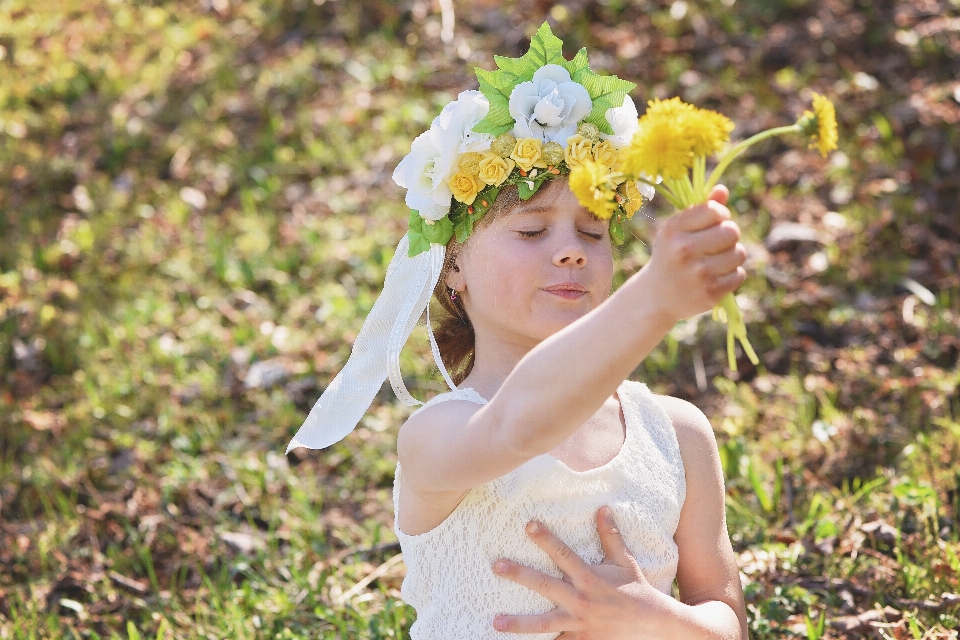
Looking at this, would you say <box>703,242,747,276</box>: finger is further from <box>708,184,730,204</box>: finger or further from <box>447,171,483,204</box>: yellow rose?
<box>447,171,483,204</box>: yellow rose

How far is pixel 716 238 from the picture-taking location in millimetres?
1529

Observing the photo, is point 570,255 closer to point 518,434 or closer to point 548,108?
point 548,108

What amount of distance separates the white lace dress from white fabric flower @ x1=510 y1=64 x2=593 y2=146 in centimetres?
53

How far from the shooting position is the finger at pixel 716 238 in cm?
153

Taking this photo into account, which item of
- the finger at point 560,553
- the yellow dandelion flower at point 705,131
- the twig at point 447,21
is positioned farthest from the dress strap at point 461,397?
the twig at point 447,21

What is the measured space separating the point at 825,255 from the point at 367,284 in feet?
6.69

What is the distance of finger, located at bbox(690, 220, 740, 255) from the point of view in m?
1.53

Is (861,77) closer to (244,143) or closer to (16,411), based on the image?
(244,143)

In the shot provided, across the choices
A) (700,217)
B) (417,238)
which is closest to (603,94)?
(417,238)

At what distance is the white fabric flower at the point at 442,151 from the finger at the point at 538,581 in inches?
28.3

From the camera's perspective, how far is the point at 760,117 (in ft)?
18.0

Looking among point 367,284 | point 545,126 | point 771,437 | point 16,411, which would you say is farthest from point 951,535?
point 16,411

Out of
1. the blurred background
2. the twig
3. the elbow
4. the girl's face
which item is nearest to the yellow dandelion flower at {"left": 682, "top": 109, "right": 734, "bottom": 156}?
the elbow

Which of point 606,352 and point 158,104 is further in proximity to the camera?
point 158,104
